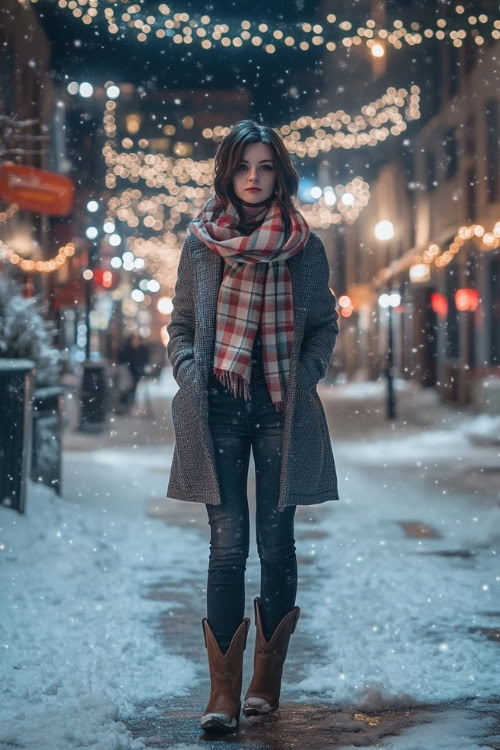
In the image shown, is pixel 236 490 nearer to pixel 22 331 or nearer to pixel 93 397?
pixel 22 331

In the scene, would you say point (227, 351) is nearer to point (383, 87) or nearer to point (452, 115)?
point (452, 115)

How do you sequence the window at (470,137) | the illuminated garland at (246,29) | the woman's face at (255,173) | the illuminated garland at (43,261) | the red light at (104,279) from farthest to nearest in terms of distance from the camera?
1. the red light at (104,279)
2. the window at (470,137)
3. the illuminated garland at (43,261)
4. the illuminated garland at (246,29)
5. the woman's face at (255,173)

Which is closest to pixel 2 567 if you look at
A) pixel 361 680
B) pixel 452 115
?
pixel 361 680

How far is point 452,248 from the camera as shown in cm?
2369

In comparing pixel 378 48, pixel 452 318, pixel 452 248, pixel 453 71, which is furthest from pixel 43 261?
pixel 378 48

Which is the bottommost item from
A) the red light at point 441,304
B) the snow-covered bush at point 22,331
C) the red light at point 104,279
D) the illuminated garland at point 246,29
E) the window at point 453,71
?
the snow-covered bush at point 22,331

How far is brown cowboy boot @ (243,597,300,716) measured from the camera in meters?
3.57

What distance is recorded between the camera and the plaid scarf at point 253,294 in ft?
11.2

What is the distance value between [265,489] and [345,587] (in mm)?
2549

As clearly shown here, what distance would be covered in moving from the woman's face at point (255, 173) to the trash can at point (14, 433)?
11.9 ft

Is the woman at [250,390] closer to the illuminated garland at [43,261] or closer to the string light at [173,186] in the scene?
the string light at [173,186]

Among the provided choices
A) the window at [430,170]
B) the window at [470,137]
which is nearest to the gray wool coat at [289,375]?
the window at [470,137]

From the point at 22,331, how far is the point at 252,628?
3.89m

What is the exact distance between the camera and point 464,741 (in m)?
3.28
